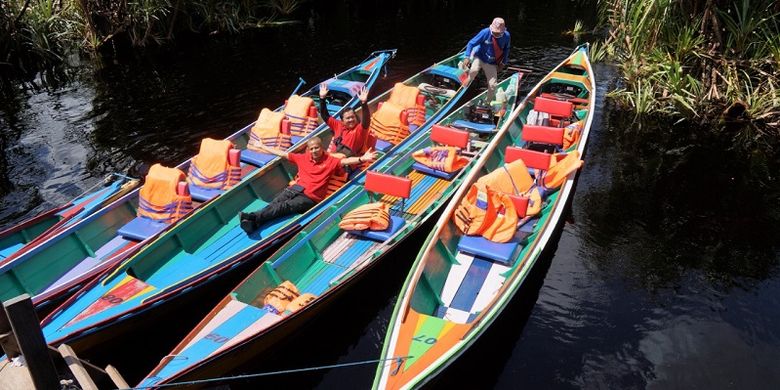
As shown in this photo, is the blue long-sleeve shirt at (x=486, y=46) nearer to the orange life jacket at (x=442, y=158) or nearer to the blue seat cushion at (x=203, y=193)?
the orange life jacket at (x=442, y=158)

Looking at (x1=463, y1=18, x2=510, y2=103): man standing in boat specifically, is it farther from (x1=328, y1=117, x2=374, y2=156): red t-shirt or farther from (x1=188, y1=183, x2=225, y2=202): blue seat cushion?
(x1=188, y1=183, x2=225, y2=202): blue seat cushion

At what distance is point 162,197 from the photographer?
10.4 metres

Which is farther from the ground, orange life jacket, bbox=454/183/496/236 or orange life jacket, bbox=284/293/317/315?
orange life jacket, bbox=454/183/496/236

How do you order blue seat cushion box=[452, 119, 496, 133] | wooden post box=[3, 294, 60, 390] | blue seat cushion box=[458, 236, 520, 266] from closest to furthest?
wooden post box=[3, 294, 60, 390]
blue seat cushion box=[458, 236, 520, 266]
blue seat cushion box=[452, 119, 496, 133]

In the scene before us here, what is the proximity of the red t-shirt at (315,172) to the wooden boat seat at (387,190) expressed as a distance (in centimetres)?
88

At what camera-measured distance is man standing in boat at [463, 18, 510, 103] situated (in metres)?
15.2

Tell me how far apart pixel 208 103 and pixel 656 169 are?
13290mm

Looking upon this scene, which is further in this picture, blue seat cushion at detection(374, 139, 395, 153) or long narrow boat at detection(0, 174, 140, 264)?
blue seat cushion at detection(374, 139, 395, 153)

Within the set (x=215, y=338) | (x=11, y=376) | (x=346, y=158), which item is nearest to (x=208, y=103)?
(x=346, y=158)

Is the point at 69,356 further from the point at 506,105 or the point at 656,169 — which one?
the point at 656,169

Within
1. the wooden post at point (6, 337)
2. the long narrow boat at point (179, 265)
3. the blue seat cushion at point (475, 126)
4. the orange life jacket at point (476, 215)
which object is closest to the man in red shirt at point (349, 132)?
the long narrow boat at point (179, 265)

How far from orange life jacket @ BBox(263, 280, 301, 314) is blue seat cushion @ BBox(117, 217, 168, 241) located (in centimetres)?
271

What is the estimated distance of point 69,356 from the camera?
6516mm

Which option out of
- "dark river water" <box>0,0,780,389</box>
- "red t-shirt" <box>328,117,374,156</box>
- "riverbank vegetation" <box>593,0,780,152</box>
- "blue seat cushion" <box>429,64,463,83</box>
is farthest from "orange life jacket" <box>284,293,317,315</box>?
"riverbank vegetation" <box>593,0,780,152</box>
